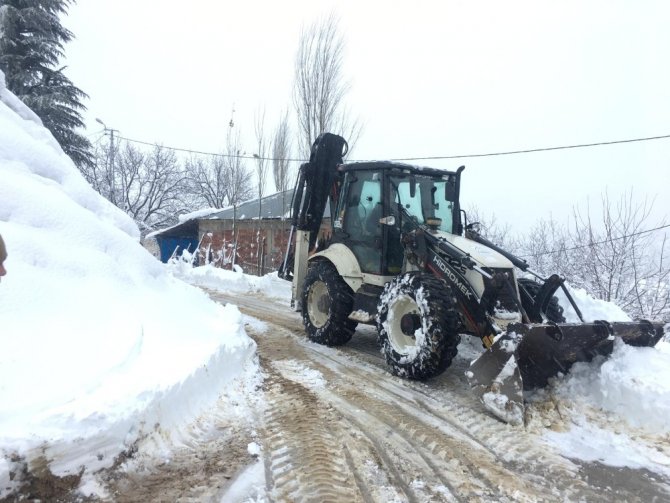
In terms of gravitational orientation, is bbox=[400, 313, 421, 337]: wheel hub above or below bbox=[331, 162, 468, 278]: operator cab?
below

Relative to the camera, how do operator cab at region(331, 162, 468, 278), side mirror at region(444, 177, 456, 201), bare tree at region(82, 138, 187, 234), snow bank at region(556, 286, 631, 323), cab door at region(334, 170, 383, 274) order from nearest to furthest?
snow bank at region(556, 286, 631, 323), operator cab at region(331, 162, 468, 278), cab door at region(334, 170, 383, 274), side mirror at region(444, 177, 456, 201), bare tree at region(82, 138, 187, 234)

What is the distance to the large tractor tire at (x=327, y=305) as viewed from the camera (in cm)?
664

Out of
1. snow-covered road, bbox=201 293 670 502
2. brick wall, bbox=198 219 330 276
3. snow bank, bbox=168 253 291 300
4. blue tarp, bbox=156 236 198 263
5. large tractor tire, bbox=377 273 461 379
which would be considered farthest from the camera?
blue tarp, bbox=156 236 198 263

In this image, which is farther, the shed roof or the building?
the shed roof

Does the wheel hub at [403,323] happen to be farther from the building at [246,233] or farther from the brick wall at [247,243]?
A: the brick wall at [247,243]

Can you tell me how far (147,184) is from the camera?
38438 millimetres

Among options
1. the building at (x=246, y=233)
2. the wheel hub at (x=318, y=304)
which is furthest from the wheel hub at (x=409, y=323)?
the building at (x=246, y=233)

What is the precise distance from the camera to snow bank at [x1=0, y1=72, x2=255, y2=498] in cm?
271

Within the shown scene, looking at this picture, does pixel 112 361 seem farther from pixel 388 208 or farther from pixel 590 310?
pixel 590 310

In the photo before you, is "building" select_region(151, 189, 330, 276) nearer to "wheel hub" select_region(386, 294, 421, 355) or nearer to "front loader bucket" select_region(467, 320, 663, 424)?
"wheel hub" select_region(386, 294, 421, 355)

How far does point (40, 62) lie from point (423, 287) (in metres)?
19.6

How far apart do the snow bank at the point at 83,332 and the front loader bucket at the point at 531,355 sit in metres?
2.49

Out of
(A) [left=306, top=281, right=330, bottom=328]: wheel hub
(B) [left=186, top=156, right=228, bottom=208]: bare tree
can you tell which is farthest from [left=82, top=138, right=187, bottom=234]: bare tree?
(A) [left=306, top=281, right=330, bottom=328]: wheel hub

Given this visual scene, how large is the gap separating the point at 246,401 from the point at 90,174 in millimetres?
35221
